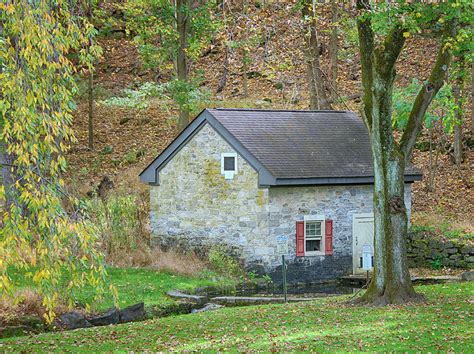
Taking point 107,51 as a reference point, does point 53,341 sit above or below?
below

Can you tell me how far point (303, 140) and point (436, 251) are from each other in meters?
5.80

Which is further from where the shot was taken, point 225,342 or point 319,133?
point 319,133

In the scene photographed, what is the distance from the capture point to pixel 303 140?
94.0 ft

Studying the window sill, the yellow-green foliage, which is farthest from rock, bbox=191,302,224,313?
the yellow-green foliage

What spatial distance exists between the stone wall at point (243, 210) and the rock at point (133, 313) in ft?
22.2

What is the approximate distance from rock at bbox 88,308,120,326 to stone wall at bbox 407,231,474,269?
12.6 metres

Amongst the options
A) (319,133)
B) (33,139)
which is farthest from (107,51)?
Answer: (33,139)

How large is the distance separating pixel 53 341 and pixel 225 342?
3.13m

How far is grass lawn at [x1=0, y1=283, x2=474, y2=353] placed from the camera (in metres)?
12.7

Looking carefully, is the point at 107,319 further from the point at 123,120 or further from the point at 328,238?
the point at 123,120

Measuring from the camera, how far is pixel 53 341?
47.0 feet

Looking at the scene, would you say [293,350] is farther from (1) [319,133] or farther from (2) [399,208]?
(1) [319,133]

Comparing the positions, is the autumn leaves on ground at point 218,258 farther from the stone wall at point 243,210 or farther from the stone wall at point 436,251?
the stone wall at point 243,210

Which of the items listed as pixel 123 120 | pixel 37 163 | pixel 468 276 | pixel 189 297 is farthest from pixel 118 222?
pixel 37 163
